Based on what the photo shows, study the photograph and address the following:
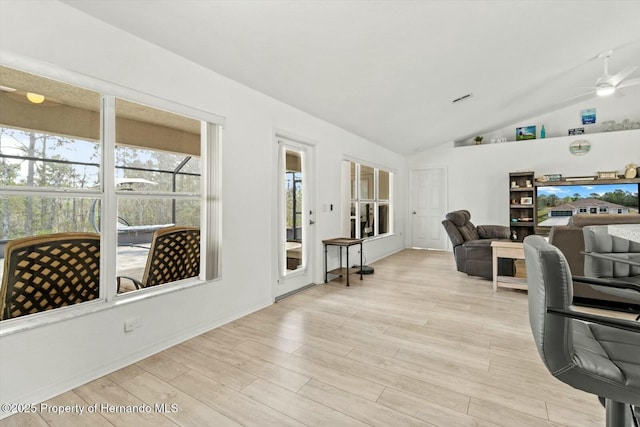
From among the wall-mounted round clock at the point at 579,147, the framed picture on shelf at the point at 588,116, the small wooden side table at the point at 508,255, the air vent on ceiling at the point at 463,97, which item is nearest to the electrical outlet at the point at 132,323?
the small wooden side table at the point at 508,255

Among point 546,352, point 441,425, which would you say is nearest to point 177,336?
point 441,425

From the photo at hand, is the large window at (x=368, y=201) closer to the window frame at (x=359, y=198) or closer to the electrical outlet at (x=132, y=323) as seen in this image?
the window frame at (x=359, y=198)

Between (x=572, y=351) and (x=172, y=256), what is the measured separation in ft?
8.90

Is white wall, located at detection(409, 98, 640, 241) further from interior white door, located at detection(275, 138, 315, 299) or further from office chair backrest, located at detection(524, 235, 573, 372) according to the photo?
office chair backrest, located at detection(524, 235, 573, 372)

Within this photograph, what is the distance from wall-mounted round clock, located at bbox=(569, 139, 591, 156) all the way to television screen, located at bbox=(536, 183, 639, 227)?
72 centimetres

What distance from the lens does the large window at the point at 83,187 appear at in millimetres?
1788

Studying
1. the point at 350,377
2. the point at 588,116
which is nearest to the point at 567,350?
the point at 350,377

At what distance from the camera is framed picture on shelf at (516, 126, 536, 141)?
274 inches

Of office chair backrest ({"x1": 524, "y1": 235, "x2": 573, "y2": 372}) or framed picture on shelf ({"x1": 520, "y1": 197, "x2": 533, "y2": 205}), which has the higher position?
framed picture on shelf ({"x1": 520, "y1": 197, "x2": 533, "y2": 205})

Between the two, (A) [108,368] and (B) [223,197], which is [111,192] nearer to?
(B) [223,197]

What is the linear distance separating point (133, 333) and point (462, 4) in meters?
3.66

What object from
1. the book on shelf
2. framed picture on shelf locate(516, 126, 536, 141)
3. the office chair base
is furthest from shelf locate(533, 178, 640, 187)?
the office chair base

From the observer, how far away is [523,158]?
6938 mm

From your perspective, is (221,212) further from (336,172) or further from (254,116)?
(336,172)
